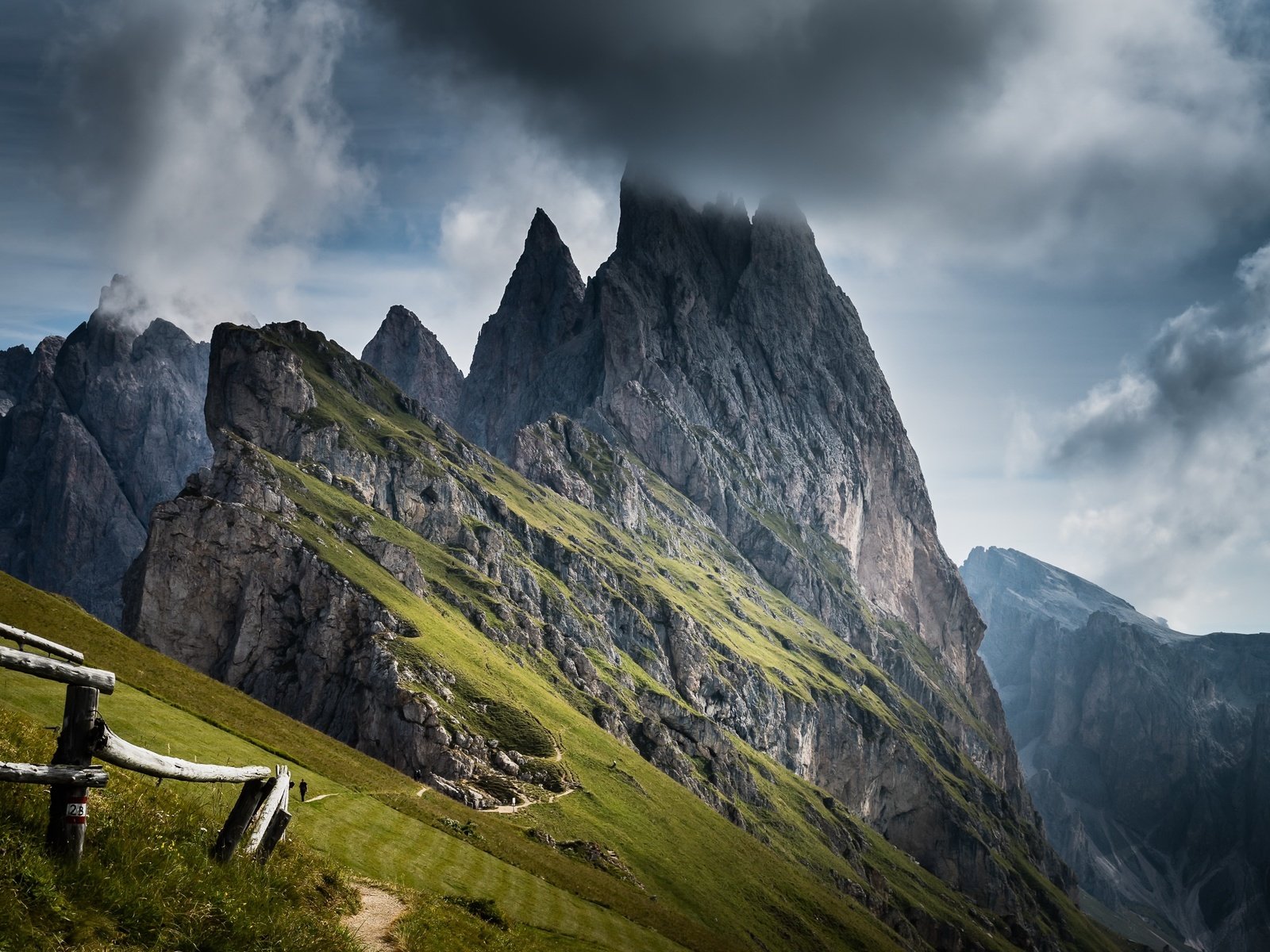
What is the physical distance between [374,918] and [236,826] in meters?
6.46

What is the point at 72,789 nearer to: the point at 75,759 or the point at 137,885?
the point at 75,759

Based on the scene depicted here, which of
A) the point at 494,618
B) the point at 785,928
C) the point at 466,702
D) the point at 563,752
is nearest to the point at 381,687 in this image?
the point at 466,702

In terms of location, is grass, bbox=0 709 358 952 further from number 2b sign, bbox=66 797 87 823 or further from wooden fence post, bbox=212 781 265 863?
number 2b sign, bbox=66 797 87 823

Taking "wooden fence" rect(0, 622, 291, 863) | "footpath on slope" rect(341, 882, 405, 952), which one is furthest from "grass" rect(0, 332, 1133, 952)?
"wooden fence" rect(0, 622, 291, 863)

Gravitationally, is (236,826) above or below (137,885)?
above

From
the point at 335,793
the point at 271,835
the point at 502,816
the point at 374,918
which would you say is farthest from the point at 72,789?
the point at 502,816

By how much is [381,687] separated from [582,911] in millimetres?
78184

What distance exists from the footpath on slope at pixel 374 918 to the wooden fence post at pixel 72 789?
586cm

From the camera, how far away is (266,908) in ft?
44.5

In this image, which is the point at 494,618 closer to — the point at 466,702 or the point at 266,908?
the point at 466,702

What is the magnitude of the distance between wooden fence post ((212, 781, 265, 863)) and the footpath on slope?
280 cm

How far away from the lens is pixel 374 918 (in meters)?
19.3

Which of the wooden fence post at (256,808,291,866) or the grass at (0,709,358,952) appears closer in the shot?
the grass at (0,709,358,952)

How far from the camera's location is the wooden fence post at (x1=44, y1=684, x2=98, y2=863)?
11016mm
